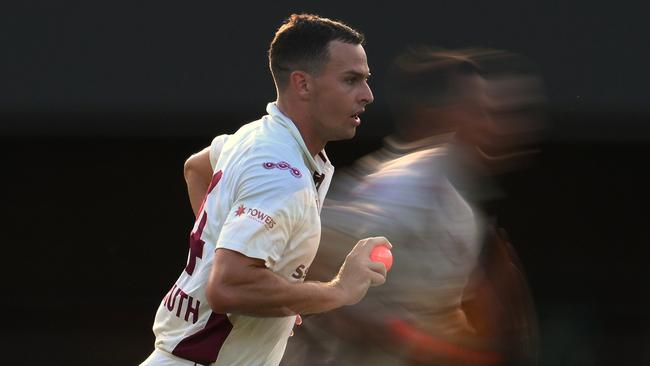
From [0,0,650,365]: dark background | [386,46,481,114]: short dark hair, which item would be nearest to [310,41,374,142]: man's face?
[386,46,481,114]: short dark hair

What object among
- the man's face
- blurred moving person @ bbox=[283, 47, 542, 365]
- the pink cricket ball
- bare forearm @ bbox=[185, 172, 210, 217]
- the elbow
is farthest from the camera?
bare forearm @ bbox=[185, 172, 210, 217]

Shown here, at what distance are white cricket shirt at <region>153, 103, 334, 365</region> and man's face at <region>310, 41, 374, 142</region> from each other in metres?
0.11

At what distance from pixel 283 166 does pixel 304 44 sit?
547 mm

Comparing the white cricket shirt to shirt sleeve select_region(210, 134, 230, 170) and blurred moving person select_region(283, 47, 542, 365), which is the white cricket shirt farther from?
blurred moving person select_region(283, 47, 542, 365)

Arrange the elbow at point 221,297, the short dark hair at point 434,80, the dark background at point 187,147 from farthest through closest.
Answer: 1. the dark background at point 187,147
2. the short dark hair at point 434,80
3. the elbow at point 221,297

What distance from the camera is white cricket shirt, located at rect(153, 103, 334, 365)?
337cm

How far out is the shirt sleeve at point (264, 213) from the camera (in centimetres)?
333

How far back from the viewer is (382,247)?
11.8 feet

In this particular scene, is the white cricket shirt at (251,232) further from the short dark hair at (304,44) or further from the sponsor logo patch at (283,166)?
the short dark hair at (304,44)

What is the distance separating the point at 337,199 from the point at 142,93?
2637 millimetres

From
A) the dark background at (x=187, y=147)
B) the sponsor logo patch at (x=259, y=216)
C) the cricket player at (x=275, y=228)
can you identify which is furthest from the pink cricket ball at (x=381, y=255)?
the dark background at (x=187, y=147)

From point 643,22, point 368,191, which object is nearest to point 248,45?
point 643,22

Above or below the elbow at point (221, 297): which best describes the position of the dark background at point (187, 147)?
below

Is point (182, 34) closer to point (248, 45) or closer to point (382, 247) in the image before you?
point (248, 45)
